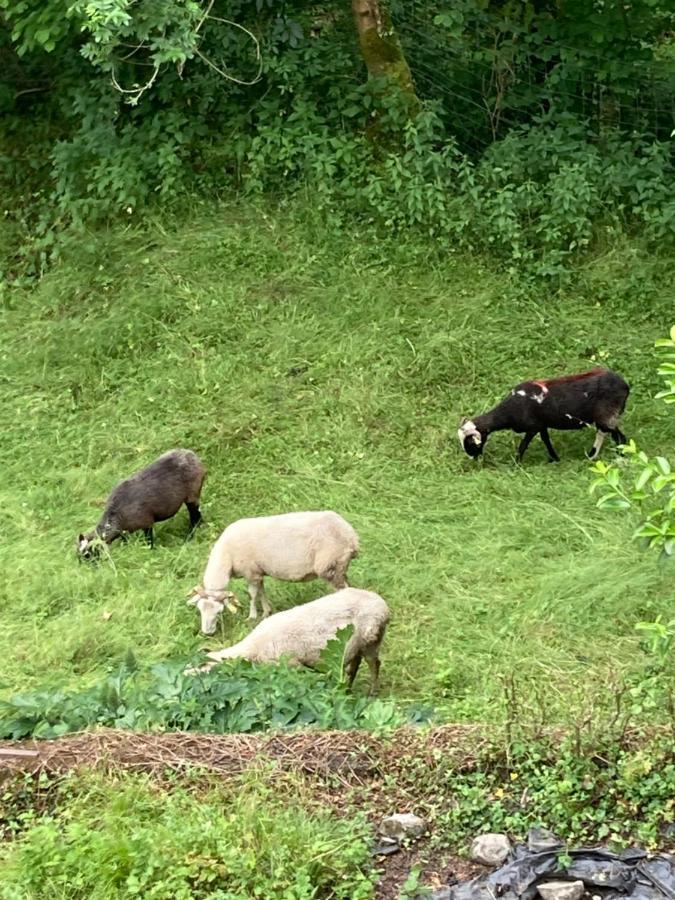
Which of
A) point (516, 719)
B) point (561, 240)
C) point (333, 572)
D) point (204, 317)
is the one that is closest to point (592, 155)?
point (561, 240)

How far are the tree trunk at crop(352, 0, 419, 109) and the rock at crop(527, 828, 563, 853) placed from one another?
9135 millimetres

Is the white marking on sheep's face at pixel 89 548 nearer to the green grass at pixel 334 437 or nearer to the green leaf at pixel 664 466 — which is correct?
the green grass at pixel 334 437

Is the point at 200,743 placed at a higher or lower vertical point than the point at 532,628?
higher

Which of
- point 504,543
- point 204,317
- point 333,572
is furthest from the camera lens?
point 204,317

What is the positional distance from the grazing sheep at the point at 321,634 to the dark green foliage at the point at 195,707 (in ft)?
2.50

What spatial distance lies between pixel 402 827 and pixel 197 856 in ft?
2.54

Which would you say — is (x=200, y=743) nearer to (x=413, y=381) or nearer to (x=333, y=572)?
(x=333, y=572)

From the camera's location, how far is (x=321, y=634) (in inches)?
251

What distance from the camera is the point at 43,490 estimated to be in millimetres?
9359

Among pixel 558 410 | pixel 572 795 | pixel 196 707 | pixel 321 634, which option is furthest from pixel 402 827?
pixel 558 410

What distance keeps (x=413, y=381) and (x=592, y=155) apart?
324 centimetres

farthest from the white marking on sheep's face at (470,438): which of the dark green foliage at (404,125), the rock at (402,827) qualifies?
the rock at (402,827)

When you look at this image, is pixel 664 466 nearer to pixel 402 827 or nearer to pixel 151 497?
pixel 402 827

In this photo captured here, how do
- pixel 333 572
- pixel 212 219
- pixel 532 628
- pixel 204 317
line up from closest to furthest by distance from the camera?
pixel 532 628, pixel 333 572, pixel 204 317, pixel 212 219
